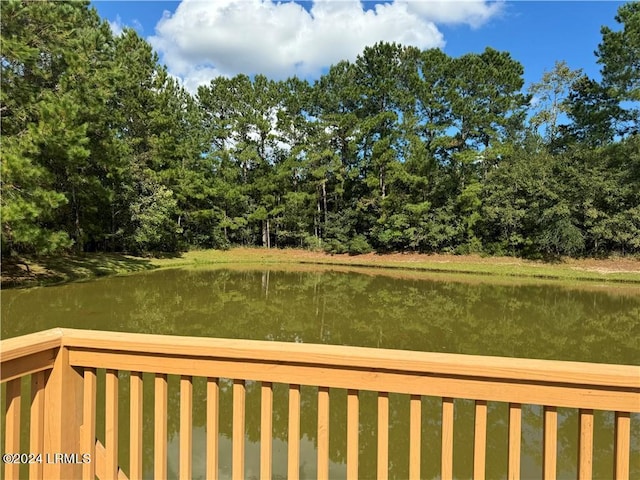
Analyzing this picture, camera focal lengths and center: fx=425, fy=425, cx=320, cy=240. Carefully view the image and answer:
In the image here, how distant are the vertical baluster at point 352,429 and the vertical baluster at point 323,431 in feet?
0.25

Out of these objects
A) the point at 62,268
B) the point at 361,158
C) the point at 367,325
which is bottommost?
the point at 367,325

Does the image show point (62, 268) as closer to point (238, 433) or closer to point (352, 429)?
point (238, 433)

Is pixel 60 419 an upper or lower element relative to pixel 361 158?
lower

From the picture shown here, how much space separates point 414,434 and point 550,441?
1.33ft

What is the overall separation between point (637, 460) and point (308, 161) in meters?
22.0

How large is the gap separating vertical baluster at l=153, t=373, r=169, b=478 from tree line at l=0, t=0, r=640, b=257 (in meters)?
13.6

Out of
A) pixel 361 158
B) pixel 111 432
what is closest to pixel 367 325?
pixel 111 432

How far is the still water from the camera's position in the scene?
3466 mm

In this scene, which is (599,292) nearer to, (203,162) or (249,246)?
(249,246)

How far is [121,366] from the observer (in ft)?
4.96

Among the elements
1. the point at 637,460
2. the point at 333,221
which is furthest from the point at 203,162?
the point at 637,460

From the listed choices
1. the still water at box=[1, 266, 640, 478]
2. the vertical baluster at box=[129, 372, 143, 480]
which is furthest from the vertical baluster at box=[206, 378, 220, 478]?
Result: the still water at box=[1, 266, 640, 478]

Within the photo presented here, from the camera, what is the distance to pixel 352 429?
139cm

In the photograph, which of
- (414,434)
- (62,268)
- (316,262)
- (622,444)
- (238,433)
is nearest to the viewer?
(622,444)
